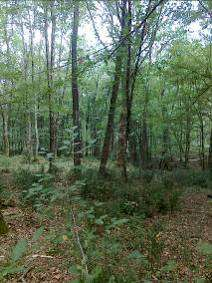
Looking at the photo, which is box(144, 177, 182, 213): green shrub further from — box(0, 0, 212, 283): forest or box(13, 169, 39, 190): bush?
box(13, 169, 39, 190): bush

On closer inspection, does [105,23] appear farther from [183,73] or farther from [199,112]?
[199,112]

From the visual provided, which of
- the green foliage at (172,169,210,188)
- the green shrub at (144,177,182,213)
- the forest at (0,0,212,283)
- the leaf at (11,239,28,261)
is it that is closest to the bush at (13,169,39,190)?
the forest at (0,0,212,283)

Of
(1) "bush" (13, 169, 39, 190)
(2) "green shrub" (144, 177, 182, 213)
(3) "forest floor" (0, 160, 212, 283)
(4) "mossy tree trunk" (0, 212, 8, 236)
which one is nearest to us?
(3) "forest floor" (0, 160, 212, 283)

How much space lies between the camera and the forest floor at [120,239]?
573 cm

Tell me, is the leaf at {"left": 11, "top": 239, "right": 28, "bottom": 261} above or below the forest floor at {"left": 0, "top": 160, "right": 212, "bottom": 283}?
above

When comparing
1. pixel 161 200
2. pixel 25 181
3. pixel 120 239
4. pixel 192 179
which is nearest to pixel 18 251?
pixel 120 239

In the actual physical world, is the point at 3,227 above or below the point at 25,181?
below

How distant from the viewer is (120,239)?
762 centimetres

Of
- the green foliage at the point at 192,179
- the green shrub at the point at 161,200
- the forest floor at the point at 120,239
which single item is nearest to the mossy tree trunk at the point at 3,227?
the forest floor at the point at 120,239

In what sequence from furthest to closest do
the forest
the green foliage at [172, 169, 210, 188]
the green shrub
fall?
1. the green foliage at [172, 169, 210, 188]
2. the green shrub
3. the forest

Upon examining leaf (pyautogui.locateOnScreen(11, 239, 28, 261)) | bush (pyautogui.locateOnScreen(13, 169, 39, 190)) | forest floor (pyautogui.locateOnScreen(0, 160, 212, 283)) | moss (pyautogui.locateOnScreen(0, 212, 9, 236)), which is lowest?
forest floor (pyautogui.locateOnScreen(0, 160, 212, 283))

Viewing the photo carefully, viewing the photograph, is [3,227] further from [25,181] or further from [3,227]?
[25,181]

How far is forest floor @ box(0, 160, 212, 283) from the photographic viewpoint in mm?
5730

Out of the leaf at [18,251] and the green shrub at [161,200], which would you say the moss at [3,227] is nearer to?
the green shrub at [161,200]
